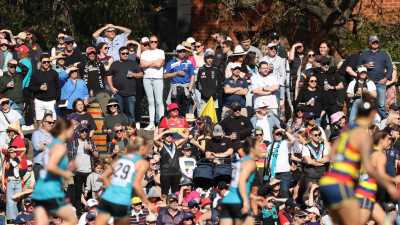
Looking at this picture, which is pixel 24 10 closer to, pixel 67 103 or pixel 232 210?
pixel 67 103

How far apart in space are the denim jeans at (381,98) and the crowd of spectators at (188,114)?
19 mm

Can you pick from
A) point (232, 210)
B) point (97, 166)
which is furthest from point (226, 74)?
point (232, 210)

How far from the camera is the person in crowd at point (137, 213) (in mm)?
25359

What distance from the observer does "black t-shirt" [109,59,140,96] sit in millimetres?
28156

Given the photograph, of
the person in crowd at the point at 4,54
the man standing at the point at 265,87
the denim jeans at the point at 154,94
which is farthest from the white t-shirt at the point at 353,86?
the person in crowd at the point at 4,54

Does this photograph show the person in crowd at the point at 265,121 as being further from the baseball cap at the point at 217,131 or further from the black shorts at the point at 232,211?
the black shorts at the point at 232,211

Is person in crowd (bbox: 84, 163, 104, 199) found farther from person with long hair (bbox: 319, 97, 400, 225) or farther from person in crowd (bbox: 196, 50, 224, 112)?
person with long hair (bbox: 319, 97, 400, 225)

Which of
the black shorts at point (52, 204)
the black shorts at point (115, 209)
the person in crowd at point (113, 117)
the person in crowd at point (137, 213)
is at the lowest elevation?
the person in crowd at point (137, 213)

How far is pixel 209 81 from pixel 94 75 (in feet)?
7.28

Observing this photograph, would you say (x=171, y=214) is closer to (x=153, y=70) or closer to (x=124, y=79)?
(x=124, y=79)

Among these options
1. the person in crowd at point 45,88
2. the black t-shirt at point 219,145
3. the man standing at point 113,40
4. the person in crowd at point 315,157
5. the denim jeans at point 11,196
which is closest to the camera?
the denim jeans at point 11,196

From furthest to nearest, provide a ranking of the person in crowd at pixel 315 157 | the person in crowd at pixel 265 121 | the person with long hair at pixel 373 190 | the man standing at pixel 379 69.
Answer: the man standing at pixel 379 69 < the person in crowd at pixel 265 121 < the person in crowd at pixel 315 157 < the person with long hair at pixel 373 190

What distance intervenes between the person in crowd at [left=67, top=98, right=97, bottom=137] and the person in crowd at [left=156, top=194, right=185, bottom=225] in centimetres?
247

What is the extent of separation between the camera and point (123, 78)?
28141mm
